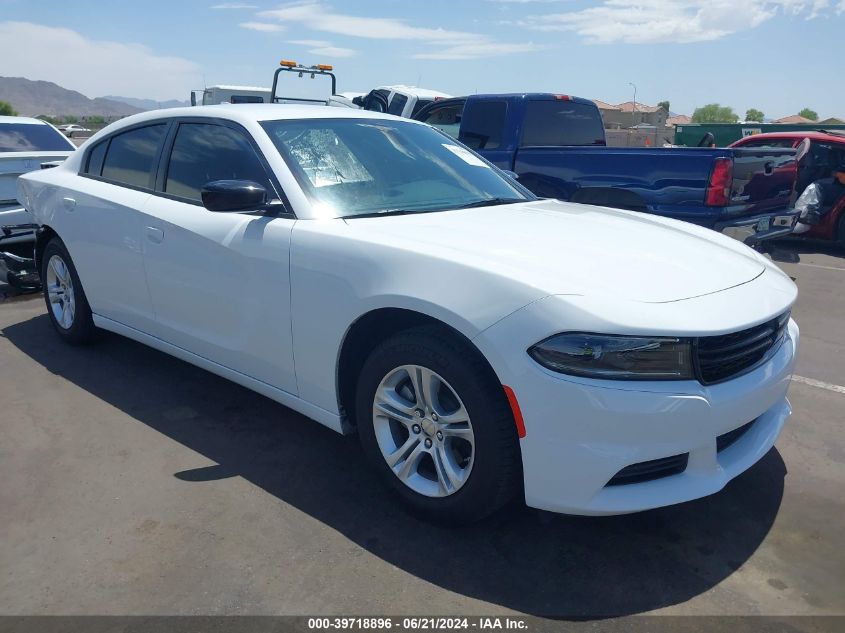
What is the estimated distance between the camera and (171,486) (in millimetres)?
3314

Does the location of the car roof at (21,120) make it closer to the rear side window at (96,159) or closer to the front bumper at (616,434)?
the rear side window at (96,159)

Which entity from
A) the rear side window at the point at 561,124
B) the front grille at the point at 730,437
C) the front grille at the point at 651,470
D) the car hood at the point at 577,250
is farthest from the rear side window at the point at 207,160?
the rear side window at the point at 561,124

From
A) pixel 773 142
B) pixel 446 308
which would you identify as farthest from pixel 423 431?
pixel 773 142

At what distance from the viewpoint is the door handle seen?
12.9ft

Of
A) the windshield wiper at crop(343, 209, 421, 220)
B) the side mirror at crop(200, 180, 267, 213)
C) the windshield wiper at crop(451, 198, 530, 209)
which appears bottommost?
the windshield wiper at crop(451, 198, 530, 209)

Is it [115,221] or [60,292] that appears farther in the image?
[60,292]

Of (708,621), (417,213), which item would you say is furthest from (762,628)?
(417,213)

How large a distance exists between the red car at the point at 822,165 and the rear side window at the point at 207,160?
783 cm

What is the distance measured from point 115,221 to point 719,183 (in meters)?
4.67

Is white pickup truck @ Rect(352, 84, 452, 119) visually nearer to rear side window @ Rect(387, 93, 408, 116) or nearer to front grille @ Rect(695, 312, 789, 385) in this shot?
rear side window @ Rect(387, 93, 408, 116)

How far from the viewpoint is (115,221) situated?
4285mm

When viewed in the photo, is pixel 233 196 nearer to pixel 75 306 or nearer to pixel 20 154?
pixel 75 306

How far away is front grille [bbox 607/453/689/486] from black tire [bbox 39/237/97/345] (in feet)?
12.6

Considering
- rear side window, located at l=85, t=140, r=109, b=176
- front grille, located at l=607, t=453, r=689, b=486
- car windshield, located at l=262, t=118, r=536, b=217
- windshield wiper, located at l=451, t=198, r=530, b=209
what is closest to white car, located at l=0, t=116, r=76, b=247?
rear side window, located at l=85, t=140, r=109, b=176
